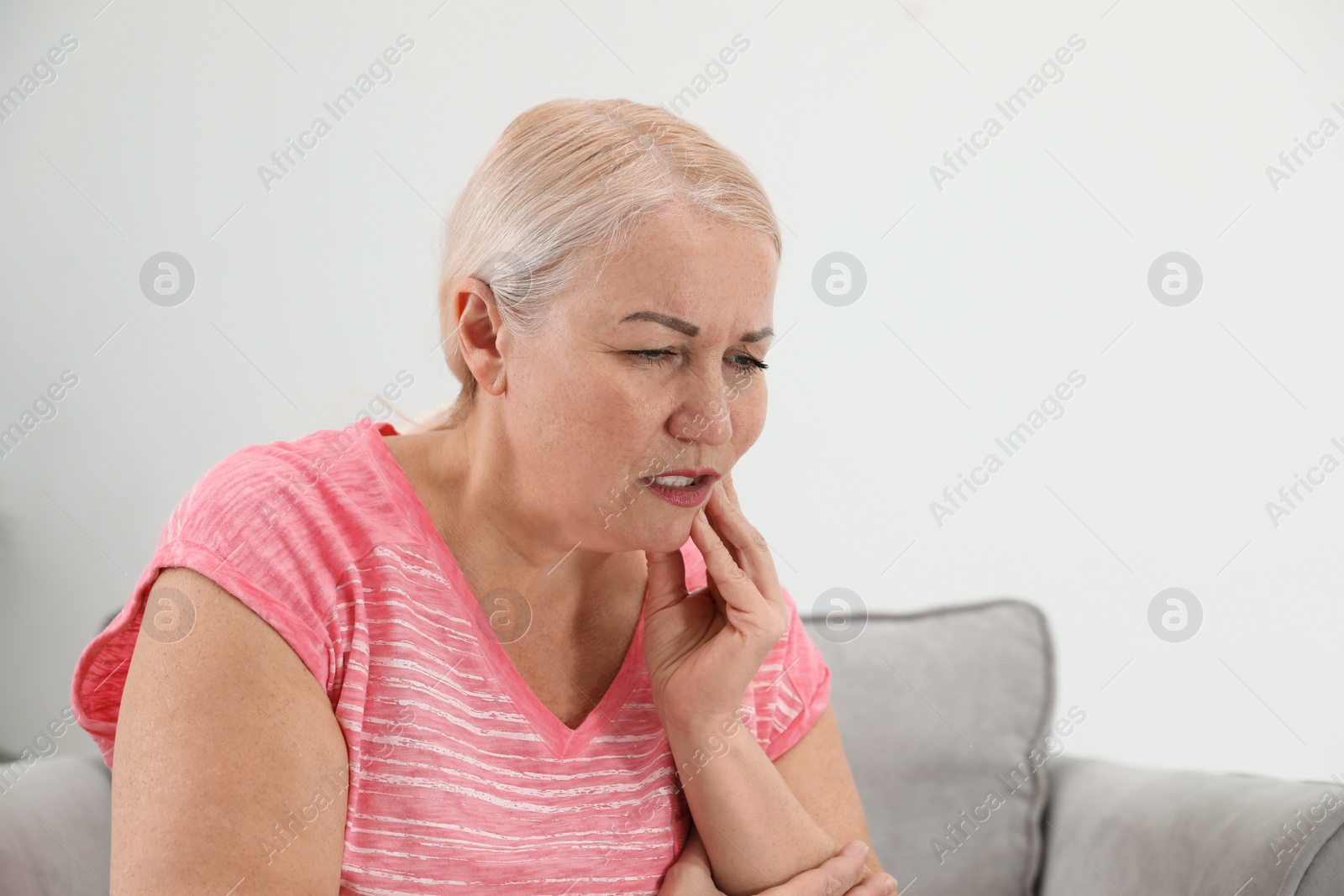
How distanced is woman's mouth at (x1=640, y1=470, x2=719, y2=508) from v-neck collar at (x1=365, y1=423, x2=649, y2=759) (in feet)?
0.83

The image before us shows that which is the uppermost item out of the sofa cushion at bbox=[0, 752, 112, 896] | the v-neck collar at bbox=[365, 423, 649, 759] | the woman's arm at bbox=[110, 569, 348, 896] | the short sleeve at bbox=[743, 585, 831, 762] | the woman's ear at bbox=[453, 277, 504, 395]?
the woman's ear at bbox=[453, 277, 504, 395]

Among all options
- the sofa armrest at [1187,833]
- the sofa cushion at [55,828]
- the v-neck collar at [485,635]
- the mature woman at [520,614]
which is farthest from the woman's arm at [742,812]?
the sofa cushion at [55,828]

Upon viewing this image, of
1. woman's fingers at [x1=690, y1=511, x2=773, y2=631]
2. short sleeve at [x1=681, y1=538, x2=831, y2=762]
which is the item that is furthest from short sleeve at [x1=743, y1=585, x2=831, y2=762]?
woman's fingers at [x1=690, y1=511, x2=773, y2=631]

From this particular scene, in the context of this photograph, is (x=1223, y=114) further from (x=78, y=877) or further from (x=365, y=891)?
(x=78, y=877)

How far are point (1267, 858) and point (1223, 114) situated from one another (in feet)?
6.10

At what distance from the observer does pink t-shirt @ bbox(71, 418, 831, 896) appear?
3.30ft

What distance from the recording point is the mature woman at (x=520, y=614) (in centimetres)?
93

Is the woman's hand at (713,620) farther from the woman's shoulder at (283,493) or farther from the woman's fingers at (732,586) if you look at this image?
the woman's shoulder at (283,493)

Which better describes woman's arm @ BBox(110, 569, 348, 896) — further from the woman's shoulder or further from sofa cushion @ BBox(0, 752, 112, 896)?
sofa cushion @ BBox(0, 752, 112, 896)

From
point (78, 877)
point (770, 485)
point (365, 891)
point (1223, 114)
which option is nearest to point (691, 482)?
point (365, 891)

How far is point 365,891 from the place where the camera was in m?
1.03

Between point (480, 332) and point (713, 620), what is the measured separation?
472mm

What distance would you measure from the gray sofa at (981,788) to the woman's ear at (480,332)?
91 centimetres

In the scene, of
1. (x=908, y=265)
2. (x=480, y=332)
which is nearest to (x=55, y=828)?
(x=480, y=332)
